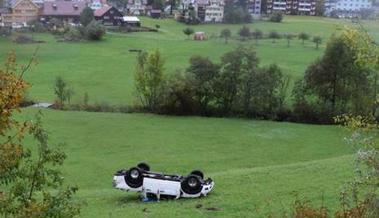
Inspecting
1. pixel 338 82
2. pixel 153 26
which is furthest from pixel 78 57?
pixel 338 82

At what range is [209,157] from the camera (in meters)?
24.8

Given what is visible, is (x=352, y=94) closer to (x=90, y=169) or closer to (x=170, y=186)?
(x=90, y=169)

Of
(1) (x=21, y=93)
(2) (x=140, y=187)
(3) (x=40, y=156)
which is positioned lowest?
(2) (x=140, y=187)

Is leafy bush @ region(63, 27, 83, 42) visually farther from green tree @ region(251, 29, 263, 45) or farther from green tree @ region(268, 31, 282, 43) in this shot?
green tree @ region(268, 31, 282, 43)

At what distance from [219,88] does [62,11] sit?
49404 millimetres

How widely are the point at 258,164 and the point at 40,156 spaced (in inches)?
702

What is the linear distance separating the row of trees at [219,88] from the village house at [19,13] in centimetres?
3865

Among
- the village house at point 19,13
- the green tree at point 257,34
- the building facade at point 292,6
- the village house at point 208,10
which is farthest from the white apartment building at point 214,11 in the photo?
the village house at point 19,13

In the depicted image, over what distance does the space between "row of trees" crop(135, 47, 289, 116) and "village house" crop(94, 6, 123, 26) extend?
4335cm

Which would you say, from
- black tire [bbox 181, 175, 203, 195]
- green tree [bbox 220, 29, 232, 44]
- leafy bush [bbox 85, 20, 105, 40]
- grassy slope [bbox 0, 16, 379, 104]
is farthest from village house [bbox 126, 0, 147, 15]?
black tire [bbox 181, 175, 203, 195]

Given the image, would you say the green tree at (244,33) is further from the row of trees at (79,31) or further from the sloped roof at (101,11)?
the sloped roof at (101,11)

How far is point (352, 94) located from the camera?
115 feet

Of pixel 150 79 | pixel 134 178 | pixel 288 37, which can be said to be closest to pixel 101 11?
pixel 288 37

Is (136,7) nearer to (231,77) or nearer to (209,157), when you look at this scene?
(231,77)
